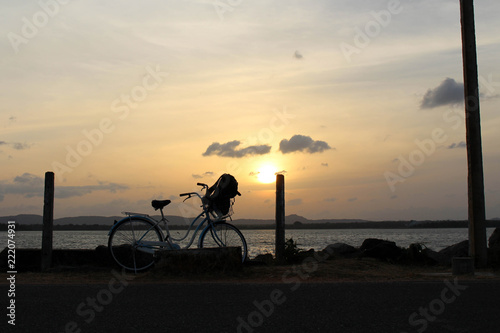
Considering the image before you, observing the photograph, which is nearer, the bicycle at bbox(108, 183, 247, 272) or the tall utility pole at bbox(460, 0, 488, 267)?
the bicycle at bbox(108, 183, 247, 272)

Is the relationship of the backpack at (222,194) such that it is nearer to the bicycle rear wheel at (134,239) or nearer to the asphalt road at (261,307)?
the bicycle rear wheel at (134,239)

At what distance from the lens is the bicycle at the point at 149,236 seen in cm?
1001

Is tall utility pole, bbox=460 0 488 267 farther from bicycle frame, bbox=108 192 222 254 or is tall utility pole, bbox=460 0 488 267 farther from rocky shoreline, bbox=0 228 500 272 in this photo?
bicycle frame, bbox=108 192 222 254

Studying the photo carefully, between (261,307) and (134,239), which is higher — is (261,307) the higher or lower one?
the lower one

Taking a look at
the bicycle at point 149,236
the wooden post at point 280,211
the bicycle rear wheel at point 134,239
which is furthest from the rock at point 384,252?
the bicycle rear wheel at point 134,239

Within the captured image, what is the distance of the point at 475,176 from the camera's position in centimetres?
1203

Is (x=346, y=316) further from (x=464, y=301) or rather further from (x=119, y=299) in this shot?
(x=119, y=299)

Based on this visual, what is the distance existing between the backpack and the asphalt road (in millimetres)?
2353

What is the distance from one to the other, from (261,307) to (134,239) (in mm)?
4408

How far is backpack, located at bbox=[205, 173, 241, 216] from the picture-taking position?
10.2 m

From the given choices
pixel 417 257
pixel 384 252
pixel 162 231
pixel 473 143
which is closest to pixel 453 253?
pixel 417 257

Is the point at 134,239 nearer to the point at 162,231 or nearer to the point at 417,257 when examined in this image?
the point at 162,231

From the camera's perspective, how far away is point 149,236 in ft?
33.2

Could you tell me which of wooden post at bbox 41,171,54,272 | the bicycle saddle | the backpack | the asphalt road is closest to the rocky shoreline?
wooden post at bbox 41,171,54,272
